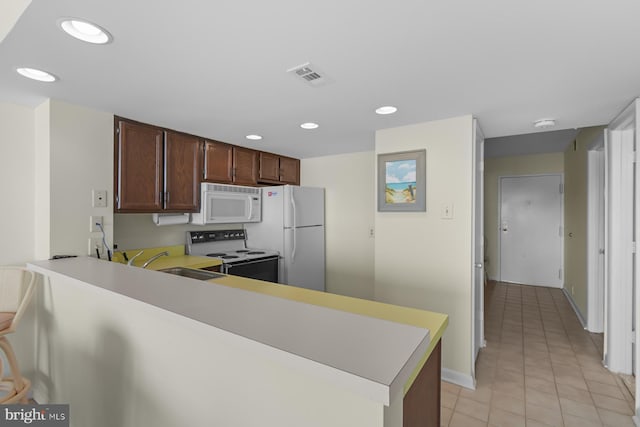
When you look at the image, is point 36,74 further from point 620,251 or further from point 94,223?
point 620,251

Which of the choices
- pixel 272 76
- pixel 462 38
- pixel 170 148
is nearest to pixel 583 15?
pixel 462 38

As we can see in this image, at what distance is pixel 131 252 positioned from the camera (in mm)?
2775

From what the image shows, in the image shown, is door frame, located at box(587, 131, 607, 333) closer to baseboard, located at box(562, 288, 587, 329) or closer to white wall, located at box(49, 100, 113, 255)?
baseboard, located at box(562, 288, 587, 329)

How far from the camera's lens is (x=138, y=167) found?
2477mm

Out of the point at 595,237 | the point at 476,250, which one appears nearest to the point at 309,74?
the point at 476,250

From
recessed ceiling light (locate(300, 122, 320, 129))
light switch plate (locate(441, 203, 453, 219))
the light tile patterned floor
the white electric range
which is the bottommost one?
the light tile patterned floor

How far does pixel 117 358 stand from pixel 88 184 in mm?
1393

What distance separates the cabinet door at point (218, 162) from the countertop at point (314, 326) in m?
1.66

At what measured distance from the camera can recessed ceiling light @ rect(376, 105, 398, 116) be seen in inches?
83.6

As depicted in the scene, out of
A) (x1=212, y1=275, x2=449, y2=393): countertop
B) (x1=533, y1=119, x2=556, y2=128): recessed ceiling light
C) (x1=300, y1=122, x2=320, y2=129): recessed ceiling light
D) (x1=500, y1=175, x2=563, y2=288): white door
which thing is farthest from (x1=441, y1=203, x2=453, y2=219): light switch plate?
(x1=500, y1=175, x2=563, y2=288): white door

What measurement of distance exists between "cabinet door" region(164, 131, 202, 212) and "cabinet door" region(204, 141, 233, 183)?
8 centimetres

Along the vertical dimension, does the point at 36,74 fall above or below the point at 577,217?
above

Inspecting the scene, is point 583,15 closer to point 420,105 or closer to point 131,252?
point 420,105

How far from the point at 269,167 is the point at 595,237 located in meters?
3.74
